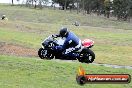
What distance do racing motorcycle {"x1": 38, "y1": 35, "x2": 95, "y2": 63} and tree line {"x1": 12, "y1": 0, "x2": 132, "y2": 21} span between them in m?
116

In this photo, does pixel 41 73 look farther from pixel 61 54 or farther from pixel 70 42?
pixel 70 42

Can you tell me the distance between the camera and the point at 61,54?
1733 cm

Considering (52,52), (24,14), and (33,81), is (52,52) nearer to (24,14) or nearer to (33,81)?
(33,81)

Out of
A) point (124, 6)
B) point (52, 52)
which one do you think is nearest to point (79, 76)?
point (52, 52)

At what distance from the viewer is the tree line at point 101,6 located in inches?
5300

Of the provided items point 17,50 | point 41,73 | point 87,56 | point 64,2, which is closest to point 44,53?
point 87,56

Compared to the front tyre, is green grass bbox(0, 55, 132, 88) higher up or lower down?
lower down

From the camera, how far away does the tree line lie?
13462 centimetres

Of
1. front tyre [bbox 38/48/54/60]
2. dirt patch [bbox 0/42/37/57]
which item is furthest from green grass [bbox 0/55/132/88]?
dirt patch [bbox 0/42/37/57]

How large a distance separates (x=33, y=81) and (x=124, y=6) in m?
118

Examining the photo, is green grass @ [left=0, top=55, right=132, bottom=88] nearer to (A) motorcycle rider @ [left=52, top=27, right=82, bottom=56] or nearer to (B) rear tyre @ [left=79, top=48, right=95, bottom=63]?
(A) motorcycle rider @ [left=52, top=27, right=82, bottom=56]

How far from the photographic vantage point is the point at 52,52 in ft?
58.6

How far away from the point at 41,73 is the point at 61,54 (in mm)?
4014

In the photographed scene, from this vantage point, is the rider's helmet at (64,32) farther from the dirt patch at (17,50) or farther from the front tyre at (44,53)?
the dirt patch at (17,50)
